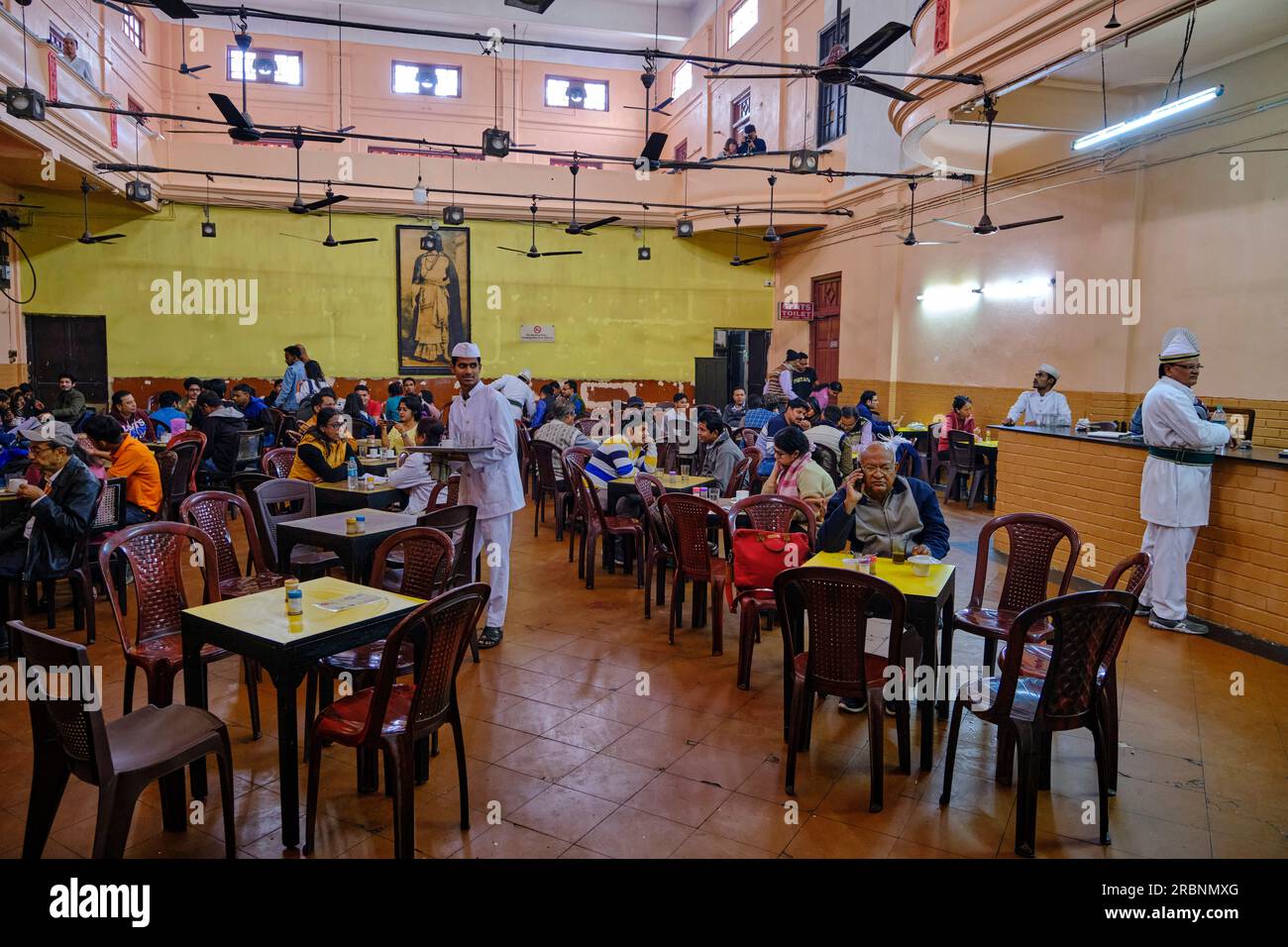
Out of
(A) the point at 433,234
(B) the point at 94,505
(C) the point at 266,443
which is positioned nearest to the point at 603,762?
(B) the point at 94,505

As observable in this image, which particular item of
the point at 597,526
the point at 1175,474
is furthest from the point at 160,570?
the point at 1175,474

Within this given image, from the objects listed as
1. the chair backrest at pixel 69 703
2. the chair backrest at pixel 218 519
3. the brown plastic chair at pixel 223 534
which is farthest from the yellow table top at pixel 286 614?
the chair backrest at pixel 218 519

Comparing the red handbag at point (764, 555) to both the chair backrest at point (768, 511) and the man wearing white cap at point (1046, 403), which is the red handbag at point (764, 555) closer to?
the chair backrest at point (768, 511)

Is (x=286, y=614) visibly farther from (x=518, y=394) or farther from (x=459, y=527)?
(x=518, y=394)

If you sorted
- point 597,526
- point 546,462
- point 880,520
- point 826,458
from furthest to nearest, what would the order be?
point 546,462, point 826,458, point 597,526, point 880,520

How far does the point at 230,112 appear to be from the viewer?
723 cm

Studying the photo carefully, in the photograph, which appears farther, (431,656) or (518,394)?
(518,394)

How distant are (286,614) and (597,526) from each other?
137 inches

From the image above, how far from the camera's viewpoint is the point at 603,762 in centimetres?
359

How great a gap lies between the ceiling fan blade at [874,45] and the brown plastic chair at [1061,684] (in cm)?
391

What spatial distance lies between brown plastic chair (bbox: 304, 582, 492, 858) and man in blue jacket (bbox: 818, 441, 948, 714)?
6.51 ft

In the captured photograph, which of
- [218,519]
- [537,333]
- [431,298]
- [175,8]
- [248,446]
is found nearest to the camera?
[218,519]

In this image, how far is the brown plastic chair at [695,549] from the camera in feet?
16.2
